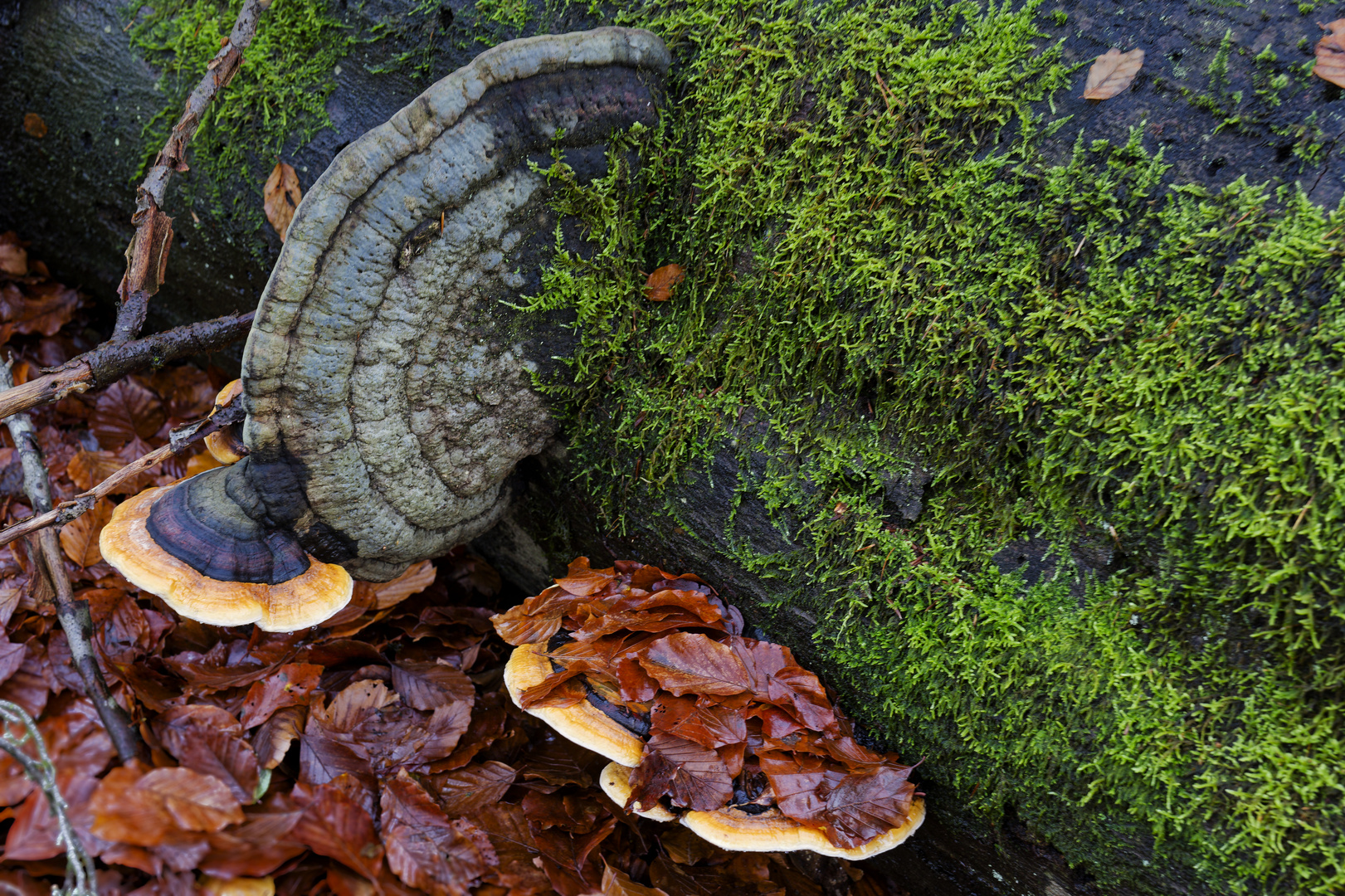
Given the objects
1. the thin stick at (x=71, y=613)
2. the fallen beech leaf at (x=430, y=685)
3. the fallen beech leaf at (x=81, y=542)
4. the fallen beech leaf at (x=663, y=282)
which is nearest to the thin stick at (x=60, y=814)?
the thin stick at (x=71, y=613)

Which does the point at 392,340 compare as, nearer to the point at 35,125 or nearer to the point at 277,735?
the point at 277,735

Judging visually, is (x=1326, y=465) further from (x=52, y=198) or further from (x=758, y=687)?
(x=52, y=198)

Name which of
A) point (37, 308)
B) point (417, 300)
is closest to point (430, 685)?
point (417, 300)

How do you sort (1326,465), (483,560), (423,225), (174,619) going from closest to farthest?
(1326,465)
(423,225)
(174,619)
(483,560)

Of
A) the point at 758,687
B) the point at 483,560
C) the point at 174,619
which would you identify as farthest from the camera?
the point at 483,560

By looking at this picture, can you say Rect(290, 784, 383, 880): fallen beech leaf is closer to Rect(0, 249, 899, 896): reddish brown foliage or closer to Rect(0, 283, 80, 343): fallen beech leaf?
Rect(0, 249, 899, 896): reddish brown foliage

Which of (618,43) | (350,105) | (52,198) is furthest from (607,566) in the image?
(52,198)
